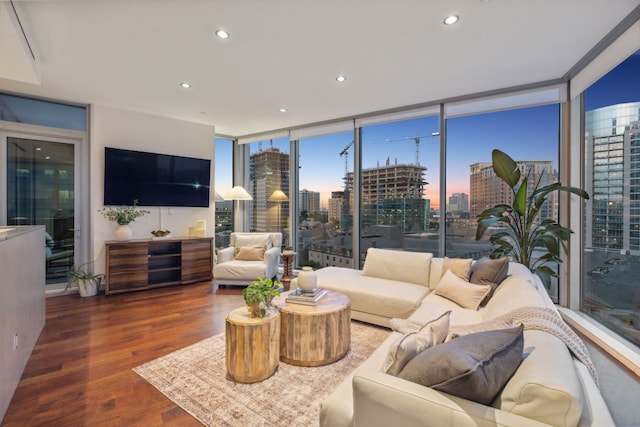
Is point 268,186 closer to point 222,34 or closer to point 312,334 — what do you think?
point 222,34

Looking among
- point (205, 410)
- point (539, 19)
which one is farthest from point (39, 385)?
point (539, 19)

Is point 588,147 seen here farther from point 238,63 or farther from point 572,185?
point 238,63

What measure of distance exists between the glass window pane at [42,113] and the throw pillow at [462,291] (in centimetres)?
548

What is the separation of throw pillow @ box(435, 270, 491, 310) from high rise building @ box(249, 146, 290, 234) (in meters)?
3.77

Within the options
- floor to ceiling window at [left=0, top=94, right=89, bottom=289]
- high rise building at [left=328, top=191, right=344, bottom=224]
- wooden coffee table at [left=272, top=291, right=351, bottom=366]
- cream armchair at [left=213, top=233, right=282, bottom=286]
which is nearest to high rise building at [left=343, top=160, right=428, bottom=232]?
high rise building at [left=328, top=191, right=344, bottom=224]

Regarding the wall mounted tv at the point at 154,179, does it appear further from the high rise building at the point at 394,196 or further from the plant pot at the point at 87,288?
the high rise building at the point at 394,196

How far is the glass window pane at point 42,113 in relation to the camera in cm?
406

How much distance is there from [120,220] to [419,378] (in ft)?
16.2

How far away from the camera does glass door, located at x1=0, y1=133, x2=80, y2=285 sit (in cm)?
411

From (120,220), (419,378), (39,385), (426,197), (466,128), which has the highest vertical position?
(466,128)

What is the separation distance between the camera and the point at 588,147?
11.0ft

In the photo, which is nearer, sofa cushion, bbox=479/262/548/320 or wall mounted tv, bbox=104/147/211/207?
sofa cushion, bbox=479/262/548/320

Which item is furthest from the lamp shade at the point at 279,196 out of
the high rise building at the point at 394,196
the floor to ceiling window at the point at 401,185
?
the floor to ceiling window at the point at 401,185

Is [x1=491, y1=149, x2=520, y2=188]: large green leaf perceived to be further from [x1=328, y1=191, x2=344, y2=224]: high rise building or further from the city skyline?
[x1=328, y1=191, x2=344, y2=224]: high rise building
